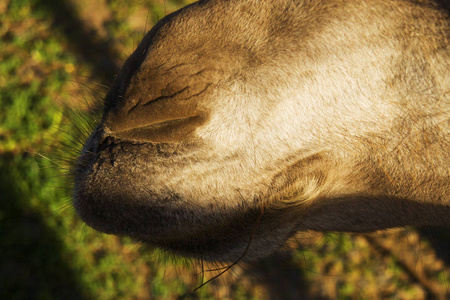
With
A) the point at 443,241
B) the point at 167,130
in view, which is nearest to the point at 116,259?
the point at 167,130

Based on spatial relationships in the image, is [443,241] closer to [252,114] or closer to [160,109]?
A: [252,114]

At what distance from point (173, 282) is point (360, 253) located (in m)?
1.69

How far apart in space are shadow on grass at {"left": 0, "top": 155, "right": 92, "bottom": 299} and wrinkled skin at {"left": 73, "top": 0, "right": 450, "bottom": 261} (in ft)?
7.34

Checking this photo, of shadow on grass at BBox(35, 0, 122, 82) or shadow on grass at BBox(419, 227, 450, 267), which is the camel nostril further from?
shadow on grass at BBox(35, 0, 122, 82)

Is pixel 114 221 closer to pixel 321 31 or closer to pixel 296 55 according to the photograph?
pixel 296 55

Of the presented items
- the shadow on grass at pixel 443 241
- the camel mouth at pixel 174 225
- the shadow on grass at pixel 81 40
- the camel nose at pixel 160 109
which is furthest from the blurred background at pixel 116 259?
the camel nose at pixel 160 109

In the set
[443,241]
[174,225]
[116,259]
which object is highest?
[174,225]

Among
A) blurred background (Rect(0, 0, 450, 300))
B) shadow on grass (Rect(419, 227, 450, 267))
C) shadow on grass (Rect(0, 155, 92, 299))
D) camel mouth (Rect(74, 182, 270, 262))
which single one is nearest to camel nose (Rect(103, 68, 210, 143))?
camel mouth (Rect(74, 182, 270, 262))

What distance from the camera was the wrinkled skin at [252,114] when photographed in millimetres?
1239

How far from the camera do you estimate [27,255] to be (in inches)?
132

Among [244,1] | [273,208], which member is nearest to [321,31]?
[244,1]

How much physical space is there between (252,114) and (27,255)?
2.93 m

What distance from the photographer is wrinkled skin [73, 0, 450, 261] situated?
124cm

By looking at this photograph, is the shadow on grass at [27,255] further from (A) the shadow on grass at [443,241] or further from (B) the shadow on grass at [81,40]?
(A) the shadow on grass at [443,241]
